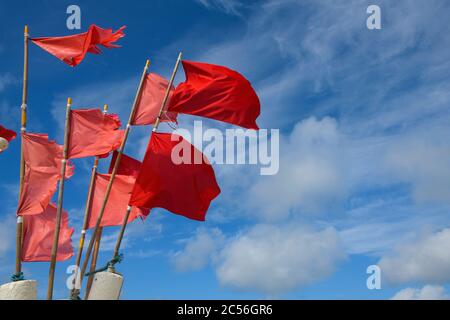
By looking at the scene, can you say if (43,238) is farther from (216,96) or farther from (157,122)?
(216,96)

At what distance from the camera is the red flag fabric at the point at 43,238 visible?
20.1 meters

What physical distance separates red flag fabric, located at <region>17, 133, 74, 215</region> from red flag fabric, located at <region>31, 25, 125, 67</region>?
9.82ft

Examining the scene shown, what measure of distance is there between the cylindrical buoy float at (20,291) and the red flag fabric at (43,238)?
12.0 feet

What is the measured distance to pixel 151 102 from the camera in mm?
20203

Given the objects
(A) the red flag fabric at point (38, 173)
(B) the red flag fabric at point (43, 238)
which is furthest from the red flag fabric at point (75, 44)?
(B) the red flag fabric at point (43, 238)

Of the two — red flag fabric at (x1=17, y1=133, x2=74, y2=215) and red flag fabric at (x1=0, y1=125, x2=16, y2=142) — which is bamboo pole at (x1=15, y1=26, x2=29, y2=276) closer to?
red flag fabric at (x1=17, y1=133, x2=74, y2=215)

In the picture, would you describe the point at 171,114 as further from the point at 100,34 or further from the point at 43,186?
the point at 43,186

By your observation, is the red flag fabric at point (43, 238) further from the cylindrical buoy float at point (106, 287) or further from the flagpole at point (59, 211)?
the cylindrical buoy float at point (106, 287)

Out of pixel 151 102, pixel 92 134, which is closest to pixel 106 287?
pixel 92 134

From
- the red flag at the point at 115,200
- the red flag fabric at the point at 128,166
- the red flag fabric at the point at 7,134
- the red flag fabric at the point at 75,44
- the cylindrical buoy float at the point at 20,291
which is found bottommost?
the cylindrical buoy float at the point at 20,291

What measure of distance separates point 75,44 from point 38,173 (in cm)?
486

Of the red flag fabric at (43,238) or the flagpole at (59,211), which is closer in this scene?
the flagpole at (59,211)

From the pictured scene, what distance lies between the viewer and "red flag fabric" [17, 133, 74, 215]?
1894 centimetres
